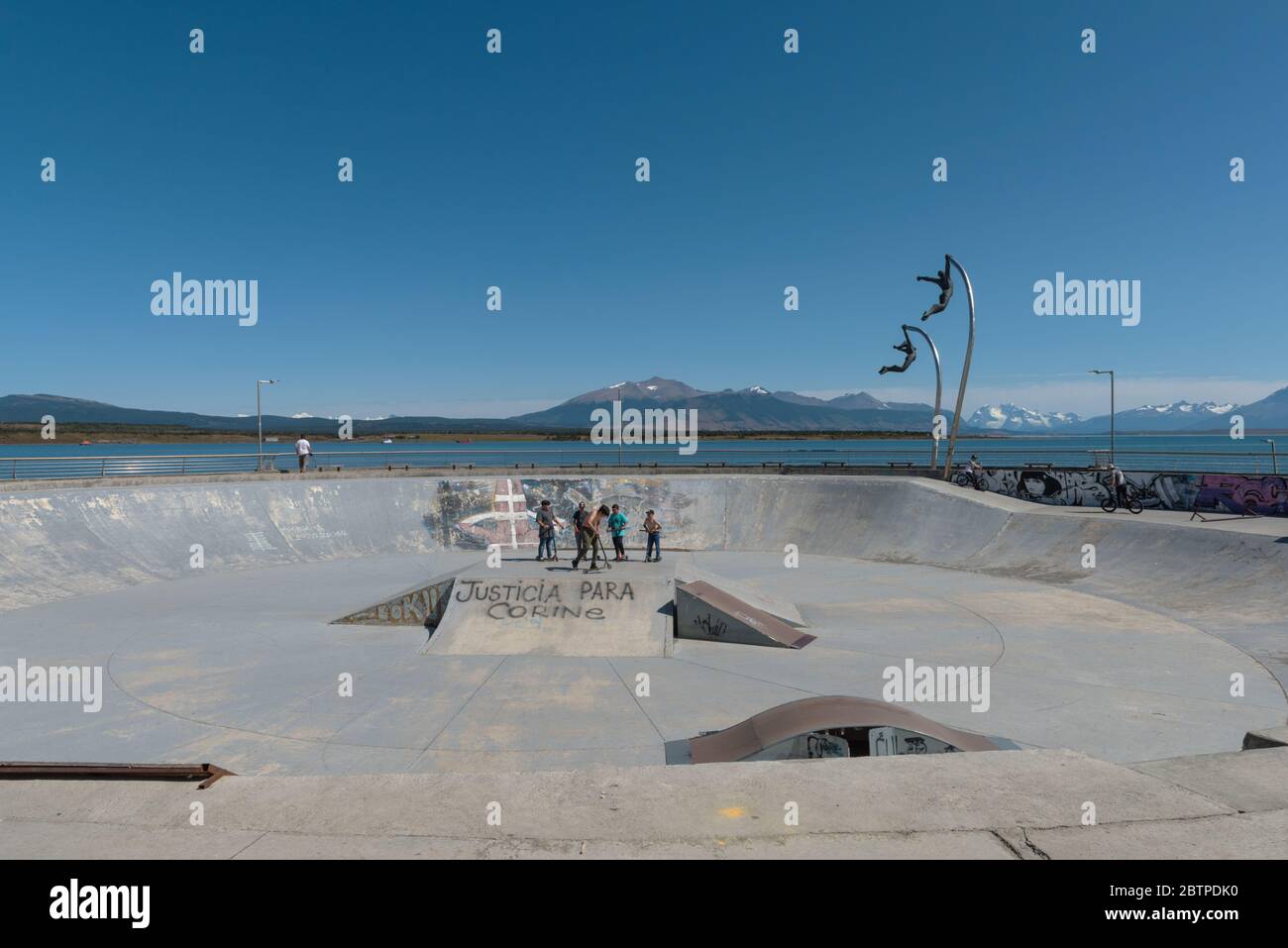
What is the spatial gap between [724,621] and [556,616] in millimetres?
3554

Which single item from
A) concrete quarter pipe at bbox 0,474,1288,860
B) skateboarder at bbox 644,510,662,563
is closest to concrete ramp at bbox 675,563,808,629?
concrete quarter pipe at bbox 0,474,1288,860

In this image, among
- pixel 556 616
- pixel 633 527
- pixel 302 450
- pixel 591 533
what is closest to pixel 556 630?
pixel 556 616

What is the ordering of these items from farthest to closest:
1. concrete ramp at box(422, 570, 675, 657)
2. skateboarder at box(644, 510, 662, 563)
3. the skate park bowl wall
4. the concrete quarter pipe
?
skateboarder at box(644, 510, 662, 563), the skate park bowl wall, concrete ramp at box(422, 570, 675, 657), the concrete quarter pipe

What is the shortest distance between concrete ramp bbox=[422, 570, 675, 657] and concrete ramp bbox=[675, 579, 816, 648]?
445 mm

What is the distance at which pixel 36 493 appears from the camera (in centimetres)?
2305

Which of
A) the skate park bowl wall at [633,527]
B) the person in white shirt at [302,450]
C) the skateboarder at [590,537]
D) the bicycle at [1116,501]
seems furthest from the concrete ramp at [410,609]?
the bicycle at [1116,501]

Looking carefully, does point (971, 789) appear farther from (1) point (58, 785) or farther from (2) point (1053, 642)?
(2) point (1053, 642)

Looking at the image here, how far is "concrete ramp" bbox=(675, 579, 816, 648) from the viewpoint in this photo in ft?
48.1

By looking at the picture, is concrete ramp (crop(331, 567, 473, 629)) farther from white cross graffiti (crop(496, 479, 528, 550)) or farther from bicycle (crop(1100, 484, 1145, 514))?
bicycle (crop(1100, 484, 1145, 514))

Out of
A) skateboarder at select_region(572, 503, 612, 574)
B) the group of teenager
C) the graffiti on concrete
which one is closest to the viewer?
the graffiti on concrete

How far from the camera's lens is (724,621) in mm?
15039

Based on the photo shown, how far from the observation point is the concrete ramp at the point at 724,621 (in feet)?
48.1

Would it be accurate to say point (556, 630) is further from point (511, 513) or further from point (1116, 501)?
point (1116, 501)

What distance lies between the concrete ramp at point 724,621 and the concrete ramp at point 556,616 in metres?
0.45
